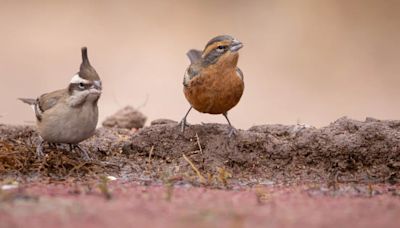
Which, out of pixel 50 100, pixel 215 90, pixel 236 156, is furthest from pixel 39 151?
pixel 215 90

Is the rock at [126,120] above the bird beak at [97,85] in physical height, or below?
below

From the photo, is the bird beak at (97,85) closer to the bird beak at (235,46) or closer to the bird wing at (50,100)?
the bird wing at (50,100)

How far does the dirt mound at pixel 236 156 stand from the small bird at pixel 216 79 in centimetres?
33

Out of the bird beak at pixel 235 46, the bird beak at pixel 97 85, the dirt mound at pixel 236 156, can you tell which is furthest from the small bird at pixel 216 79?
the bird beak at pixel 97 85

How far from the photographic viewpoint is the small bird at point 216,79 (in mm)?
7543

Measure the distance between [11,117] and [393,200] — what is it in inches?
333

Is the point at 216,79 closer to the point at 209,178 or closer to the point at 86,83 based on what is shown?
the point at 86,83

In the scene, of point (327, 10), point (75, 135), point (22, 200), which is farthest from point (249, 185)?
point (327, 10)

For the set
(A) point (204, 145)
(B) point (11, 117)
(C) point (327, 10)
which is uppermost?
(C) point (327, 10)

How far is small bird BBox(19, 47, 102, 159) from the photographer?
691 cm

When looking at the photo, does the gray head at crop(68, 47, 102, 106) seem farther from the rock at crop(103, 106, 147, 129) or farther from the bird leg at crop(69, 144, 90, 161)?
→ the rock at crop(103, 106, 147, 129)

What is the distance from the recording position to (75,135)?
6.91 m

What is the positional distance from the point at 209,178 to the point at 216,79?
163cm

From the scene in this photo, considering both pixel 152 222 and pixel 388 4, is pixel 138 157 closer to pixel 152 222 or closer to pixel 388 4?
pixel 152 222
